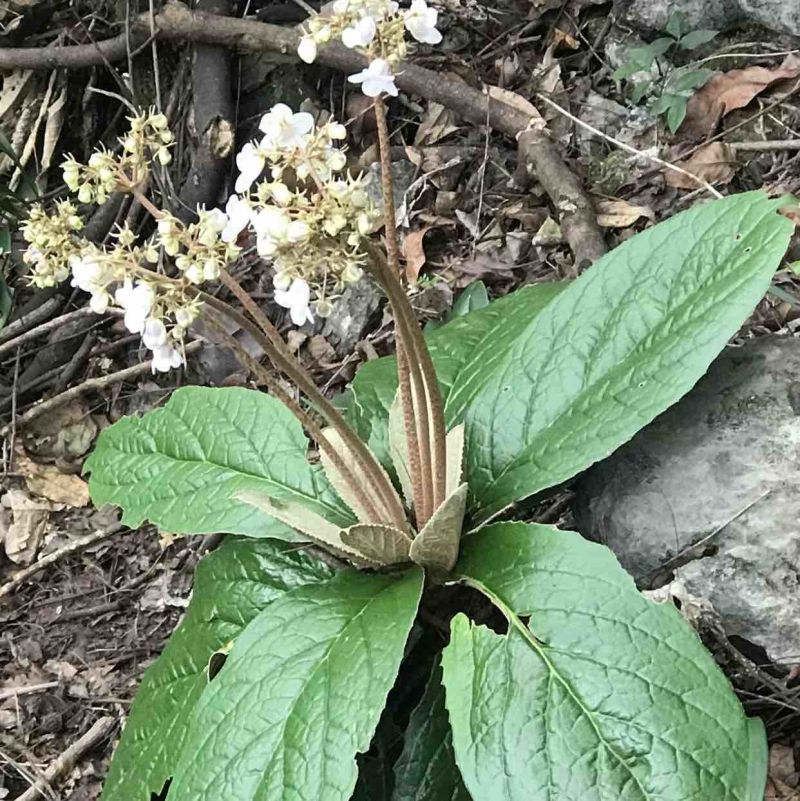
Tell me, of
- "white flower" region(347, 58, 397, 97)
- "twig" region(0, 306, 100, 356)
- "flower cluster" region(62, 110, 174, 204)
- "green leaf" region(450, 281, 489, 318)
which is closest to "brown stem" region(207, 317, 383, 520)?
"flower cluster" region(62, 110, 174, 204)

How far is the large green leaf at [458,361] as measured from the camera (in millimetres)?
1826

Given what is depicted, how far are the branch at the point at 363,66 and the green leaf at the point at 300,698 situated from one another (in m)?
1.29

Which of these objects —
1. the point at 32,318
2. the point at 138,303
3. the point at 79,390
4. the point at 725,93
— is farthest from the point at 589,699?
the point at 32,318

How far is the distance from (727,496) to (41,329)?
219 centimetres

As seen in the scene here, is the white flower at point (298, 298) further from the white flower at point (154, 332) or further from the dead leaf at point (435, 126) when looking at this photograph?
the dead leaf at point (435, 126)

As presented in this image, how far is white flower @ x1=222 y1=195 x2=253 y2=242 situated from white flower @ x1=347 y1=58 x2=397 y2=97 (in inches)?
8.4

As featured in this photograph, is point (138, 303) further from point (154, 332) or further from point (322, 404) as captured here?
point (322, 404)

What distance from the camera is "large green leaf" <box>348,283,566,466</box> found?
5.99ft

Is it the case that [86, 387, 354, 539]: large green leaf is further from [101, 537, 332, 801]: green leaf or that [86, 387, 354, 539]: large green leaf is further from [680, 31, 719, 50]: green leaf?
[680, 31, 719, 50]: green leaf

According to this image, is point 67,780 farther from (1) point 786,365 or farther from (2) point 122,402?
(1) point 786,365

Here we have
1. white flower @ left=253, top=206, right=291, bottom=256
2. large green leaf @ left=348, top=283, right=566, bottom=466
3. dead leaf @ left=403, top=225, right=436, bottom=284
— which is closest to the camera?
white flower @ left=253, top=206, right=291, bottom=256

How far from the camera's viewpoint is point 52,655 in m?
2.49

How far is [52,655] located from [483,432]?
1460mm

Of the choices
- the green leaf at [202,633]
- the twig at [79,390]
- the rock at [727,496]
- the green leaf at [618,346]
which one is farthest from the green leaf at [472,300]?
the twig at [79,390]
